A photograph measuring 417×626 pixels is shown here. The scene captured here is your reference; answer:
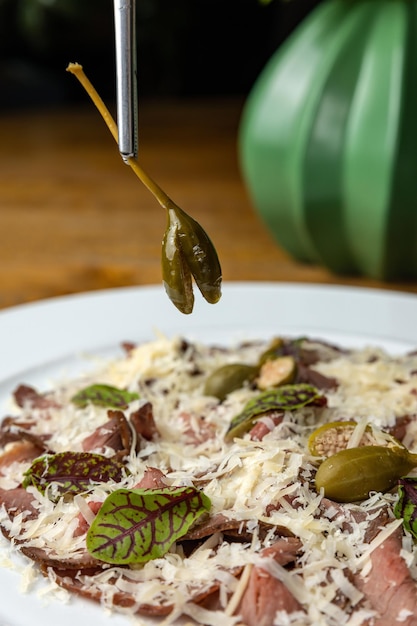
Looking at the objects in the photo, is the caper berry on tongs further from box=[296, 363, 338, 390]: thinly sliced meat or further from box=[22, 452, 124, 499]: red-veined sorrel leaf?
box=[296, 363, 338, 390]: thinly sliced meat

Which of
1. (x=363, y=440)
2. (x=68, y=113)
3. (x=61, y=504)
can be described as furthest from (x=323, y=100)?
(x=68, y=113)

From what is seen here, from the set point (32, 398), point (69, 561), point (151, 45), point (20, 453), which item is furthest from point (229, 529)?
point (151, 45)

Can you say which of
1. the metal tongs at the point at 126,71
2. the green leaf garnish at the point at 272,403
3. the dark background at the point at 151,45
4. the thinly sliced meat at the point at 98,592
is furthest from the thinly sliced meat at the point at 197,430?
the dark background at the point at 151,45

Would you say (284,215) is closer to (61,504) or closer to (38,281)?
(38,281)

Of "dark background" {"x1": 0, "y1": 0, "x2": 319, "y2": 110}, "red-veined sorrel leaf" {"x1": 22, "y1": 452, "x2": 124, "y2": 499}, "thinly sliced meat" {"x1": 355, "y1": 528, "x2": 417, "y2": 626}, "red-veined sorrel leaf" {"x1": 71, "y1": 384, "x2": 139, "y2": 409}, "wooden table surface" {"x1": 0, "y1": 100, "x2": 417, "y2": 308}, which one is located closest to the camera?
"thinly sliced meat" {"x1": 355, "y1": 528, "x2": 417, "y2": 626}

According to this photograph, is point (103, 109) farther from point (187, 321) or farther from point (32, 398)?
point (187, 321)

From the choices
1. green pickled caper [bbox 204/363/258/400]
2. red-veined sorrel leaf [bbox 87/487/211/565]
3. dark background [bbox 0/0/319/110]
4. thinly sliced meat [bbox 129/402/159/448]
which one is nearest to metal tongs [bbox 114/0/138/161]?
red-veined sorrel leaf [bbox 87/487/211/565]
